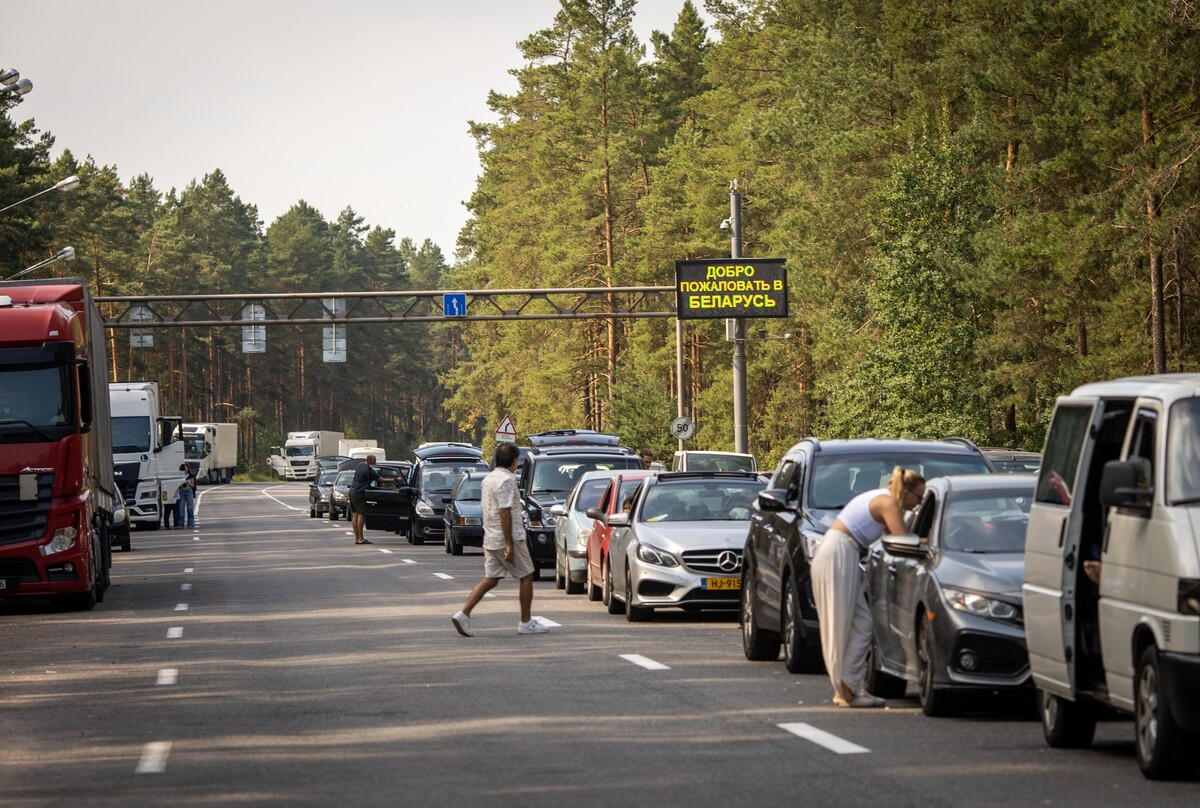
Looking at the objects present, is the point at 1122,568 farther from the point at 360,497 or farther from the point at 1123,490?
the point at 360,497

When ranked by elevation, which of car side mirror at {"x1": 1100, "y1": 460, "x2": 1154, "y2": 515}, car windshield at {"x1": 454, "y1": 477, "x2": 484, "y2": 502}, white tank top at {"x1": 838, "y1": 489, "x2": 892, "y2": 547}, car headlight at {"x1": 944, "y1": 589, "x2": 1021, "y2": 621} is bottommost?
car windshield at {"x1": 454, "y1": 477, "x2": 484, "y2": 502}

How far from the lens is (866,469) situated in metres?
16.2

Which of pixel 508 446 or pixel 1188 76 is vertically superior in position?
pixel 1188 76

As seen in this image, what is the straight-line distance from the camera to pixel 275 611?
23719 millimetres

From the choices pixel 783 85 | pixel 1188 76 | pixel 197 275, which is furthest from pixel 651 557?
pixel 197 275

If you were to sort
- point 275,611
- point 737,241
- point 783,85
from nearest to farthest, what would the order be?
point 275,611
point 737,241
point 783,85

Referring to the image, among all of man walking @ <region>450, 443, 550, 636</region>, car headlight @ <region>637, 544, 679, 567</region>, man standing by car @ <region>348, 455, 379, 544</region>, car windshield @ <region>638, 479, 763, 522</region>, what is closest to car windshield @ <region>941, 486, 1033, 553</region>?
man walking @ <region>450, 443, 550, 636</region>

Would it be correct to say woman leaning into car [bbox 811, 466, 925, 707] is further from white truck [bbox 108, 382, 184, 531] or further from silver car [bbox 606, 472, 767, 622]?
white truck [bbox 108, 382, 184, 531]

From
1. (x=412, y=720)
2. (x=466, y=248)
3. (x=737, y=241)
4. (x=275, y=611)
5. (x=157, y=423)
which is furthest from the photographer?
(x=466, y=248)

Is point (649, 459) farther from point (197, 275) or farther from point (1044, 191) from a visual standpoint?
point (197, 275)

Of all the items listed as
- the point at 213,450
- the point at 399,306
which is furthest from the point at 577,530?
the point at 399,306

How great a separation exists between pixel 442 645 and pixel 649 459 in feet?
125

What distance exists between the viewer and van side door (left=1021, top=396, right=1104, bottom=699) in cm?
1037

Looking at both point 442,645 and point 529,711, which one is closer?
point 529,711
